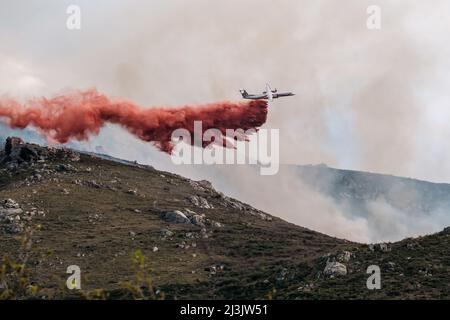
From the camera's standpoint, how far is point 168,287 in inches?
3295

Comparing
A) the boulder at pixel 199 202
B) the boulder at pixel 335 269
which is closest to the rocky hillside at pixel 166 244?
the boulder at pixel 335 269

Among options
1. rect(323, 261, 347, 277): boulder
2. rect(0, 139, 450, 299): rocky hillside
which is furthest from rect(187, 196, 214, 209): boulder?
rect(323, 261, 347, 277): boulder

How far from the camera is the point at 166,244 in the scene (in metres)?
108

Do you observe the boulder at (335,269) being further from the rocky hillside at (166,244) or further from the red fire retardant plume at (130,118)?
the red fire retardant plume at (130,118)

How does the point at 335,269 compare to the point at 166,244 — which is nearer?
the point at 335,269

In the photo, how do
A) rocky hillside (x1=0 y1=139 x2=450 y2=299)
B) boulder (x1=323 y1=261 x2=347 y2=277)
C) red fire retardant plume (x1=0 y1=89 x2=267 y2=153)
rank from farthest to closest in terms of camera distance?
red fire retardant plume (x1=0 y1=89 x2=267 y2=153)
boulder (x1=323 y1=261 x2=347 y2=277)
rocky hillside (x1=0 y1=139 x2=450 y2=299)

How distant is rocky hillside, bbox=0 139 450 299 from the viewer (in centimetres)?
7731

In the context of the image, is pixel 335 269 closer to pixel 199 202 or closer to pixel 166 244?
pixel 166 244

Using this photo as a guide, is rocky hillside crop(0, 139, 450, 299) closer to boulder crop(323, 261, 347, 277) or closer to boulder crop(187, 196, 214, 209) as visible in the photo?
boulder crop(323, 261, 347, 277)

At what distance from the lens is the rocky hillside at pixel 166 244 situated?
254 feet

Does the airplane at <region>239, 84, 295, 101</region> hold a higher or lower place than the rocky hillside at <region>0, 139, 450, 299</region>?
higher

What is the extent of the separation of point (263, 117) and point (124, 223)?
35765 millimetres

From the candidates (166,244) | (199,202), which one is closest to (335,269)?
(166,244)
